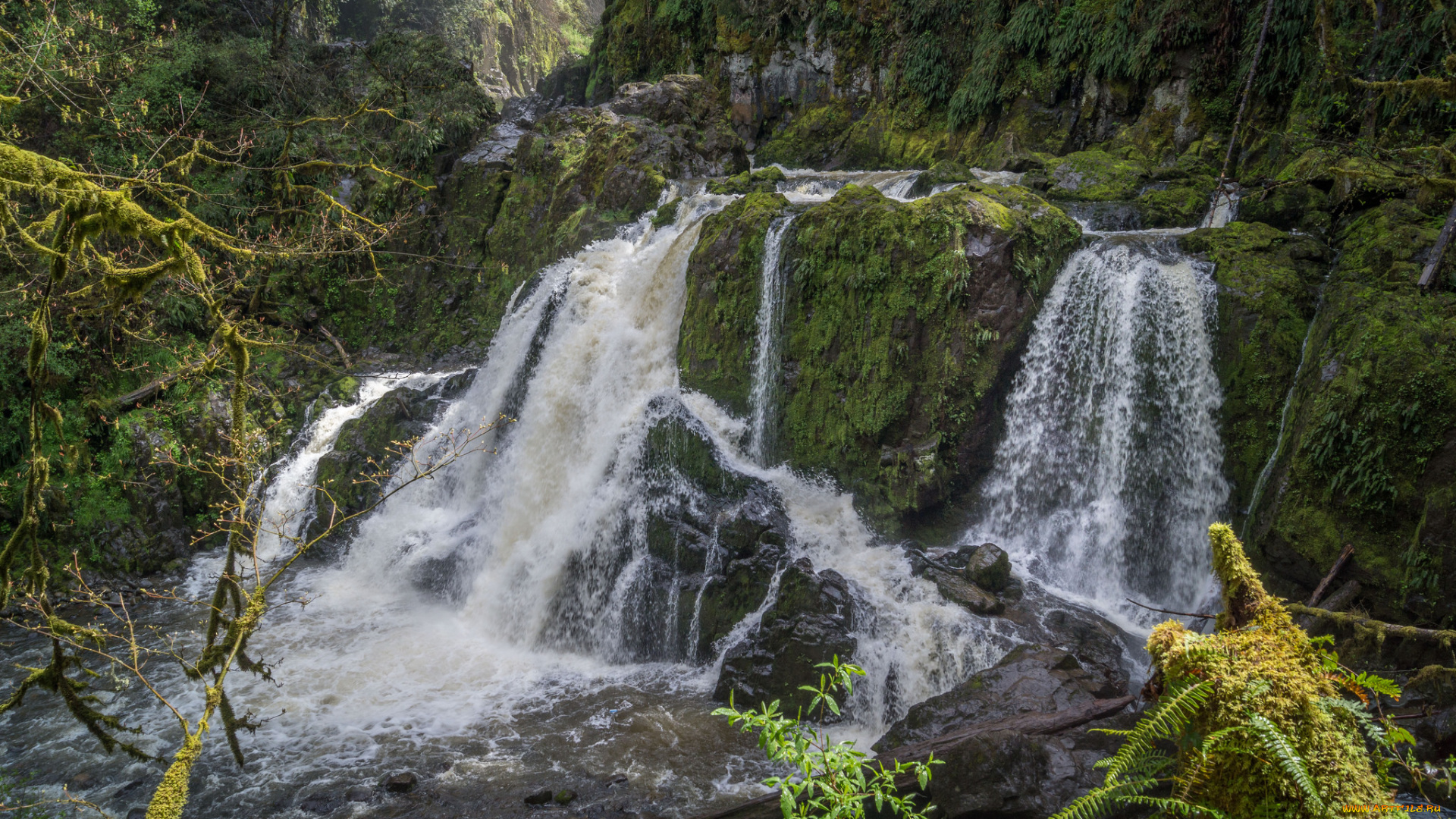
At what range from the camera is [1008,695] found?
5.50 metres

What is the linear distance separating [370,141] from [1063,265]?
1625 centimetres

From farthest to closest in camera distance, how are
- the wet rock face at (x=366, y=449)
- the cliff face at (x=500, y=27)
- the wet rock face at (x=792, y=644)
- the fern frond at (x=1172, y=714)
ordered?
the cliff face at (x=500, y=27)
the wet rock face at (x=366, y=449)
the wet rock face at (x=792, y=644)
the fern frond at (x=1172, y=714)

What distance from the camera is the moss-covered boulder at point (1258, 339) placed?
6.92 meters

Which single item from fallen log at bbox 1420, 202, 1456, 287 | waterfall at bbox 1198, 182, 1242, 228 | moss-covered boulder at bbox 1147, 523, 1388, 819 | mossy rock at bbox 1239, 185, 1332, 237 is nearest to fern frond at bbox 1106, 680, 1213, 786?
moss-covered boulder at bbox 1147, 523, 1388, 819

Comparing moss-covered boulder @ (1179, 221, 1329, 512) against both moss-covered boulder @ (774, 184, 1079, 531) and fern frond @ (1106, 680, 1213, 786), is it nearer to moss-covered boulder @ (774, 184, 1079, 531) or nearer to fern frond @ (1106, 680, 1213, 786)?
moss-covered boulder @ (774, 184, 1079, 531)

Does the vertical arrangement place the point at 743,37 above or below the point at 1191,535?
above

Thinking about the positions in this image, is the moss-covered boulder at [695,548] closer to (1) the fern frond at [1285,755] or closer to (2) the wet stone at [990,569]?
(2) the wet stone at [990,569]

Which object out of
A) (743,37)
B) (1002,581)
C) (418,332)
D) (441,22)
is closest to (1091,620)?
Answer: (1002,581)

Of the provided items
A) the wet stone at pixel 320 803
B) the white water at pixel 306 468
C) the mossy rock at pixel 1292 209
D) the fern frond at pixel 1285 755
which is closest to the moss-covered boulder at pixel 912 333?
the mossy rock at pixel 1292 209

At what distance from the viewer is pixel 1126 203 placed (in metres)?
9.60

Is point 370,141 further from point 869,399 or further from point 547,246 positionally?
point 869,399

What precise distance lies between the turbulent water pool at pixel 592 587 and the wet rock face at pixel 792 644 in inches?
9.8

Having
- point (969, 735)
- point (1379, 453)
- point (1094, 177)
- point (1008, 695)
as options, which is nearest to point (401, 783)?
point (969, 735)

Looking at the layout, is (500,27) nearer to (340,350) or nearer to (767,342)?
(340,350)
